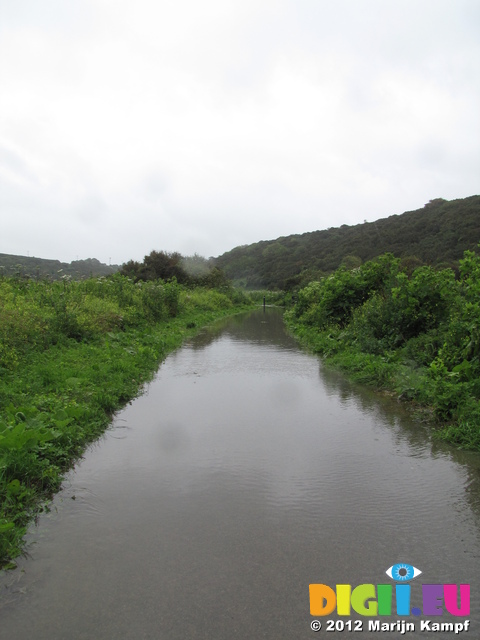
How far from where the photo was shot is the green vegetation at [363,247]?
53750mm

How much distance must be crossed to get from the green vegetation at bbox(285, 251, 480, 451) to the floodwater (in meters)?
0.82

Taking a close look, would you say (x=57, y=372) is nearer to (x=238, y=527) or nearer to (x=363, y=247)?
(x=238, y=527)

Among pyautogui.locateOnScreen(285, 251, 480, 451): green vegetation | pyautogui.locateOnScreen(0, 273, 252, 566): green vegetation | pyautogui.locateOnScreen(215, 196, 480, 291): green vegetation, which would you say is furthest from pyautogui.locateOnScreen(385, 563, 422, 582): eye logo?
pyautogui.locateOnScreen(215, 196, 480, 291): green vegetation

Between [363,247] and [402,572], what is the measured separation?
72796mm

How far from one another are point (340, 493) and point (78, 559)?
267 centimetres

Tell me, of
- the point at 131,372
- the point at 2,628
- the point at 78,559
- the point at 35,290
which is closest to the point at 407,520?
the point at 78,559

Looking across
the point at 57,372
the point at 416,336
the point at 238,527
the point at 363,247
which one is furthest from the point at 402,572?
the point at 363,247

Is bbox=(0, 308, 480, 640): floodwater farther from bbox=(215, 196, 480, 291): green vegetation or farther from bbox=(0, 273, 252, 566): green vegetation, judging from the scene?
bbox=(215, 196, 480, 291): green vegetation

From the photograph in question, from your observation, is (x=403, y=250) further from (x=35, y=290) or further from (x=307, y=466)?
(x=307, y=466)

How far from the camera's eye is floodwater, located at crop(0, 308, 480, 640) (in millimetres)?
3176

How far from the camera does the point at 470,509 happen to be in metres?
4.70

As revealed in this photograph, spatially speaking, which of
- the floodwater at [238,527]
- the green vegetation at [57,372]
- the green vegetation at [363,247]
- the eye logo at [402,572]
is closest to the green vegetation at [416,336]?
the floodwater at [238,527]

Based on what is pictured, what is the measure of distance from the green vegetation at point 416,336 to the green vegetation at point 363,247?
17818mm

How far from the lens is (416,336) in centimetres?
1248
